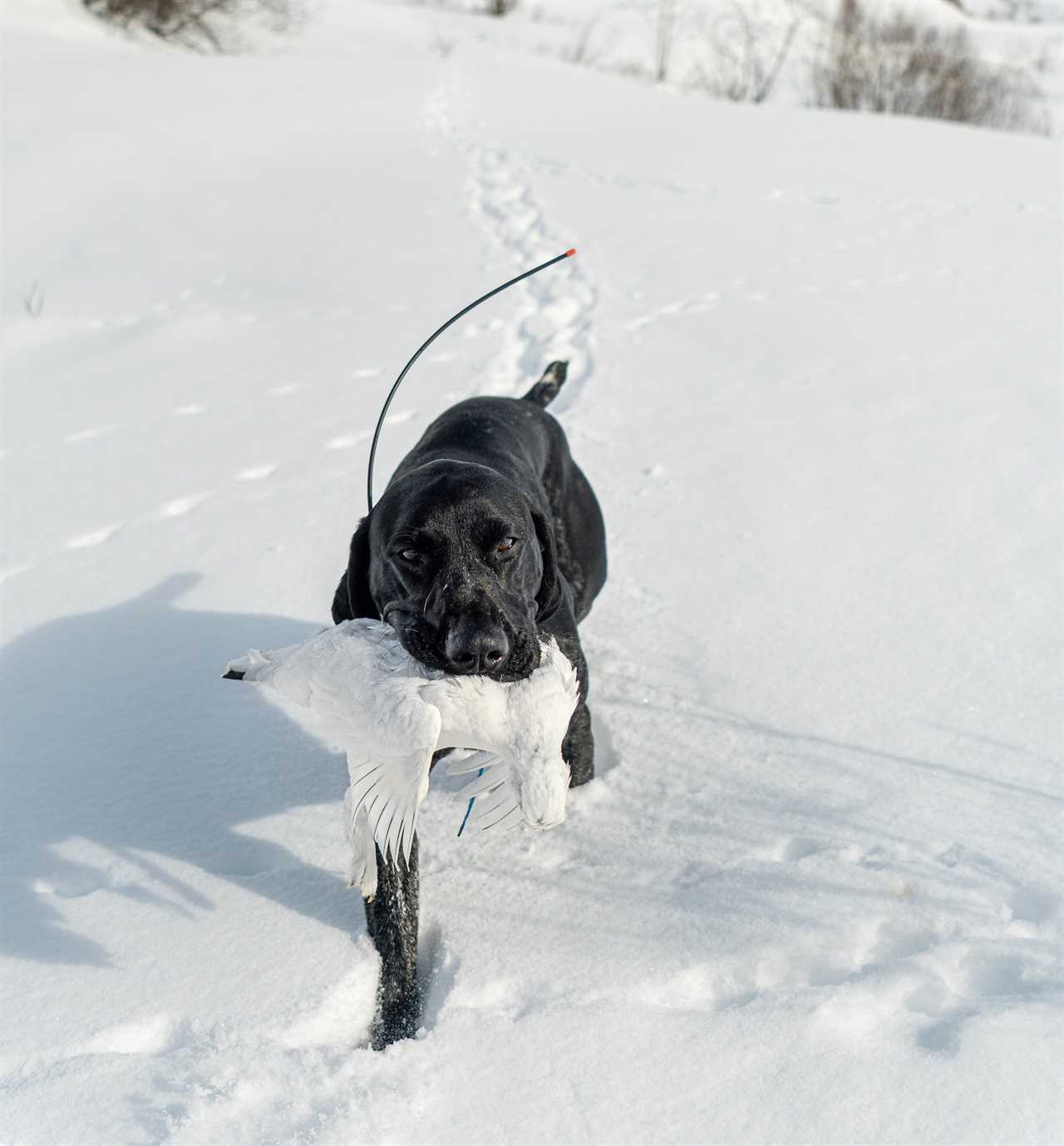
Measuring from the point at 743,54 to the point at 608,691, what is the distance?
14.0 metres

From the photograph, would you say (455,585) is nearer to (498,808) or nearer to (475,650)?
(475,650)

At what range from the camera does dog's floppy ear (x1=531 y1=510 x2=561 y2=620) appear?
2420 millimetres

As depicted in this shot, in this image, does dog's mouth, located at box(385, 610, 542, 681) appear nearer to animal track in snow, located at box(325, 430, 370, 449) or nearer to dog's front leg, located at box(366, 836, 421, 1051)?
dog's front leg, located at box(366, 836, 421, 1051)

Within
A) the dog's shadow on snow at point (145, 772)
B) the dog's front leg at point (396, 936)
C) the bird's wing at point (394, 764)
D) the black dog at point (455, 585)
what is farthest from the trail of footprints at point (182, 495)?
the bird's wing at point (394, 764)

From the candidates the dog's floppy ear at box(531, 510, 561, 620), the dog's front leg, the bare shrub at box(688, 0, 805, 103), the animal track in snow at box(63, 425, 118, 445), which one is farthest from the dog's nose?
the bare shrub at box(688, 0, 805, 103)

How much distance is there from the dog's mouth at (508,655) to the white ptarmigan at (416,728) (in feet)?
0.05

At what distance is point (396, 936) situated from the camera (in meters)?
2.09

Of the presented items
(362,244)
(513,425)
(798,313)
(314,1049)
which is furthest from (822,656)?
(362,244)

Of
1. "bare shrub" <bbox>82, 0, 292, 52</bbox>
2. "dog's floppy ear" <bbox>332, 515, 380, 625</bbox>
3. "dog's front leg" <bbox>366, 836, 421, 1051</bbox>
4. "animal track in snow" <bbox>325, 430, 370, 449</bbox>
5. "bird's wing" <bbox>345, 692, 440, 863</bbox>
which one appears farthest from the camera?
"bare shrub" <bbox>82, 0, 292, 52</bbox>

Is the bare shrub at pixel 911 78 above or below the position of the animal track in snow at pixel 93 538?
above

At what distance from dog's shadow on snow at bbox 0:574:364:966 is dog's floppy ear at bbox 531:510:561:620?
64 cm

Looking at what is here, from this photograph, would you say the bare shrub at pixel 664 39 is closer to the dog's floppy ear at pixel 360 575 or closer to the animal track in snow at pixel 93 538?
the animal track in snow at pixel 93 538

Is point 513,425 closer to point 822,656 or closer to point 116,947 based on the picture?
point 822,656

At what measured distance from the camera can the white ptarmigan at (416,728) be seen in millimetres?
1766
